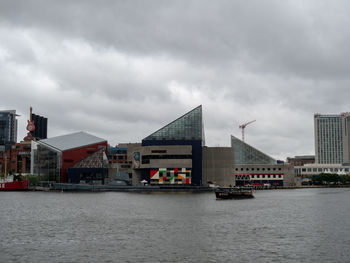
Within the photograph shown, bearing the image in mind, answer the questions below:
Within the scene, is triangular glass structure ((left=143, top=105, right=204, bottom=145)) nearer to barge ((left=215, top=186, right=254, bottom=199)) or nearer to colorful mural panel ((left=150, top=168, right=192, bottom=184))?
colorful mural panel ((left=150, top=168, right=192, bottom=184))

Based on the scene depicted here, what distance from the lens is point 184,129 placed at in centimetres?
19075

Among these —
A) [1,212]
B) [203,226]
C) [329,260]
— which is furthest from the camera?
[1,212]

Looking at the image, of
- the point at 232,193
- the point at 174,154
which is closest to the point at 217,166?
the point at 174,154

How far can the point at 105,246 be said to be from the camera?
46.0 meters

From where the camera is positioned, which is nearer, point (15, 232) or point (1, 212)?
point (15, 232)

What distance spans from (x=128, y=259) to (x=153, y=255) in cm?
273

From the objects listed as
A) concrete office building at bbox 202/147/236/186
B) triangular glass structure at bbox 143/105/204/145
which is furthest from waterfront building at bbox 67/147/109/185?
concrete office building at bbox 202/147/236/186

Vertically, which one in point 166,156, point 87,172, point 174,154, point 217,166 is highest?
point 174,154

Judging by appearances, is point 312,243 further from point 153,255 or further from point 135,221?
point 135,221

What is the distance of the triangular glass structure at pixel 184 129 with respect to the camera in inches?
7456

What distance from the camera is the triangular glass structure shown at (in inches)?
7456

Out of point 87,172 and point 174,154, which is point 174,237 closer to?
point 174,154

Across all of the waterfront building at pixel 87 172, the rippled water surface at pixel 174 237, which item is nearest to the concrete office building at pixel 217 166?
the waterfront building at pixel 87 172

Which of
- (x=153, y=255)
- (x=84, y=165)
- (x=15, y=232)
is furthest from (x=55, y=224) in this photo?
(x=84, y=165)
